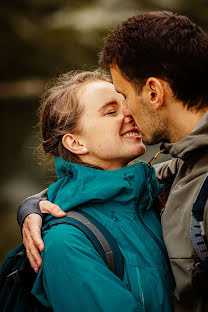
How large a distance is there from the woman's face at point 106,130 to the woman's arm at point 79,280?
23.4 inches

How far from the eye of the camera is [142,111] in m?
1.95

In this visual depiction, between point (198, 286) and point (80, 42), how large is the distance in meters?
5.70

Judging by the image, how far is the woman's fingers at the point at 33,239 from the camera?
166 centimetres

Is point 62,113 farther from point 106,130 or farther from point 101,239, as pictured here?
point 101,239

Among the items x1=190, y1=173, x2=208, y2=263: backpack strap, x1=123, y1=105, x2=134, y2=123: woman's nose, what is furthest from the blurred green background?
x1=190, y1=173, x2=208, y2=263: backpack strap

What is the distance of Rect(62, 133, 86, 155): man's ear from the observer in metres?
2.08

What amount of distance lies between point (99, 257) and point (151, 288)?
0.26m

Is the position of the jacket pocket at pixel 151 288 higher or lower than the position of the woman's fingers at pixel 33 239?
lower

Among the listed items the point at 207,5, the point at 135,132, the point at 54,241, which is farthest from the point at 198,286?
the point at 207,5

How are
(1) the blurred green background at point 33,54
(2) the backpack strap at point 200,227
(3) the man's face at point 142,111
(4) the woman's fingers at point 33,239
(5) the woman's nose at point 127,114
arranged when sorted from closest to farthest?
1. (2) the backpack strap at point 200,227
2. (4) the woman's fingers at point 33,239
3. (3) the man's face at point 142,111
4. (5) the woman's nose at point 127,114
5. (1) the blurred green background at point 33,54

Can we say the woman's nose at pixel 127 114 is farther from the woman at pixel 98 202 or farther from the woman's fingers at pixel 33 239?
the woman's fingers at pixel 33 239

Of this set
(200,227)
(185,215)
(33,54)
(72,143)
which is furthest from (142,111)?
(33,54)

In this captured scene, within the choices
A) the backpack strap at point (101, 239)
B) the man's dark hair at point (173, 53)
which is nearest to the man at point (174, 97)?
the man's dark hair at point (173, 53)

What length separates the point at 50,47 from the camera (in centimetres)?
659
